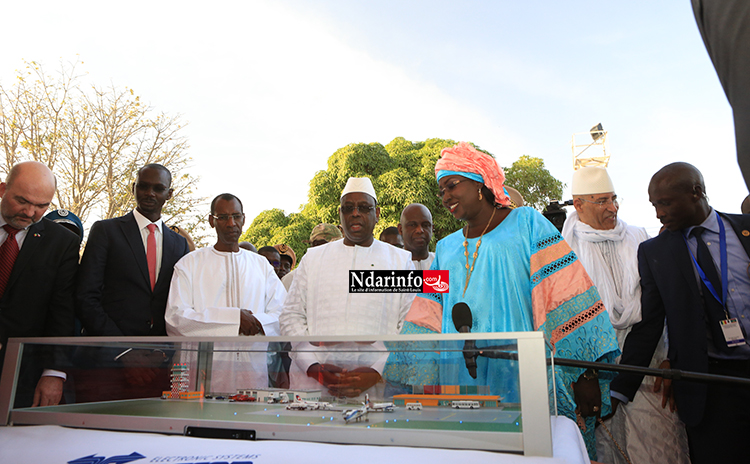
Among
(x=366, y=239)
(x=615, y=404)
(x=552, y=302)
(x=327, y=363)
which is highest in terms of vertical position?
(x=366, y=239)

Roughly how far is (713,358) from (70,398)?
11.3 ft

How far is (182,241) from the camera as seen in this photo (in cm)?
405

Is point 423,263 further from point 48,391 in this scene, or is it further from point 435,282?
point 48,391

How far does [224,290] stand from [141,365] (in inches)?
72.8

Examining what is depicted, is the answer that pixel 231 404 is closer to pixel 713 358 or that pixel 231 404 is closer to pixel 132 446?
pixel 132 446

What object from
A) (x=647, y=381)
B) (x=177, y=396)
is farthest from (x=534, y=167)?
(x=177, y=396)

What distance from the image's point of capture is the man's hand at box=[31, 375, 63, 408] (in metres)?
2.07

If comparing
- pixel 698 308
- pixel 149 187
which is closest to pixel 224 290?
pixel 149 187

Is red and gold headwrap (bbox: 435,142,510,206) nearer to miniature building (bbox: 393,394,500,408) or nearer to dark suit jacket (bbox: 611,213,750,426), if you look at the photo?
dark suit jacket (bbox: 611,213,750,426)

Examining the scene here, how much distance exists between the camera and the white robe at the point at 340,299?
11.4 feet

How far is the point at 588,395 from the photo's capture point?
248 centimetres

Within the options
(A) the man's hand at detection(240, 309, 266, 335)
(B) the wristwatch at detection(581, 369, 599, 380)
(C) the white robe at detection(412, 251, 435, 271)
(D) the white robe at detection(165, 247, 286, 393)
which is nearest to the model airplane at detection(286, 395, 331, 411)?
(D) the white robe at detection(165, 247, 286, 393)

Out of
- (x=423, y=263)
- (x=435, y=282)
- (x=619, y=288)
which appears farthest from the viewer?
(x=423, y=263)

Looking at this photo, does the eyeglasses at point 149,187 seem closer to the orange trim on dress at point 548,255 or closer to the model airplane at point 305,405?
the model airplane at point 305,405
